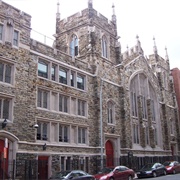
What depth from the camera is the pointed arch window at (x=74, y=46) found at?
33344mm

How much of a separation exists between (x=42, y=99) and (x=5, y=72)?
4.24 m

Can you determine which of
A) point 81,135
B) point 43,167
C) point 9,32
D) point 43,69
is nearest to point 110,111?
point 81,135

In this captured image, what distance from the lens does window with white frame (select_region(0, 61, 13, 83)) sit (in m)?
21.1

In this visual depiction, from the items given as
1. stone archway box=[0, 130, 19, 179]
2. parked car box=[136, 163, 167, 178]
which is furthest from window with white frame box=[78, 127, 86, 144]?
stone archway box=[0, 130, 19, 179]

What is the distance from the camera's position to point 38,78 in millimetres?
23875

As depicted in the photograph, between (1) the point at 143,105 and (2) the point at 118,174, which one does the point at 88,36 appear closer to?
(1) the point at 143,105

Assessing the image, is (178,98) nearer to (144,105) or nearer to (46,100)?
(144,105)

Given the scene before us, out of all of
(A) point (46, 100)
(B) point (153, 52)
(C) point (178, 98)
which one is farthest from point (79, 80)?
(C) point (178, 98)

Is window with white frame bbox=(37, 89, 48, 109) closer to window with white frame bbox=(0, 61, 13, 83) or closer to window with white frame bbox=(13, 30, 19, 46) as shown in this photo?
window with white frame bbox=(0, 61, 13, 83)

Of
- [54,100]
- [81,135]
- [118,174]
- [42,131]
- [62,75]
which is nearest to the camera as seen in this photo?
[118,174]

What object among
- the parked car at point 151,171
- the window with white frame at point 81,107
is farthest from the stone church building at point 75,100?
the parked car at point 151,171

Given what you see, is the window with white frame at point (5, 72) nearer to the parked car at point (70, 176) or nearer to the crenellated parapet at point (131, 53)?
the parked car at point (70, 176)

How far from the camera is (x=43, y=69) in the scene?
82.1 feet

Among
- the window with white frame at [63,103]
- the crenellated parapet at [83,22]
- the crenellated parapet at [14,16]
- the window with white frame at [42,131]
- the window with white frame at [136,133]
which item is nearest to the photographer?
the crenellated parapet at [14,16]
